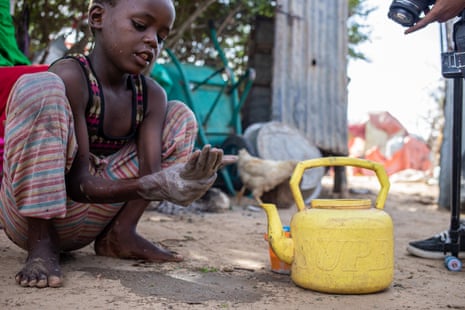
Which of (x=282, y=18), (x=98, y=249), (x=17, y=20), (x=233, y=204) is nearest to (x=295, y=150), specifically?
(x=233, y=204)

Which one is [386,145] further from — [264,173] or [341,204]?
[341,204]

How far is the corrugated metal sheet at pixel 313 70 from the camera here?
5891 millimetres

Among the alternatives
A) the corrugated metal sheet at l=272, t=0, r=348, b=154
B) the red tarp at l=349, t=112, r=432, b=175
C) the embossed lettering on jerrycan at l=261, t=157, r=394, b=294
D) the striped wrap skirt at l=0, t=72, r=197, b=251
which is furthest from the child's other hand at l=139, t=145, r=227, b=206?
the red tarp at l=349, t=112, r=432, b=175

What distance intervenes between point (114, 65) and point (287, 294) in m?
1.04

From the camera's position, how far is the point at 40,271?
5.80 ft

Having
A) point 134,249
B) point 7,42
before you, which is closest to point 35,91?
point 134,249

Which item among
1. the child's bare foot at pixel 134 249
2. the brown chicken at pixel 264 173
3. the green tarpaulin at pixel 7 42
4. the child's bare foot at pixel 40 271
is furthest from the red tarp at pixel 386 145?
the child's bare foot at pixel 40 271

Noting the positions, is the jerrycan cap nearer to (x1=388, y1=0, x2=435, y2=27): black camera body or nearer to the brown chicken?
(x1=388, y1=0, x2=435, y2=27): black camera body

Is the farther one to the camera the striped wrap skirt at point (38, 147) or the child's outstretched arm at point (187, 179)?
the striped wrap skirt at point (38, 147)

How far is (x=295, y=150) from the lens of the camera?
18.1 feet

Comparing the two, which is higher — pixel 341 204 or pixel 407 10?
pixel 407 10

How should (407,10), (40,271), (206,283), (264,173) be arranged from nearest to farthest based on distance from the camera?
1. (40,271)
2. (206,283)
3. (407,10)
4. (264,173)

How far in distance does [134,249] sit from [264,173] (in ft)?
8.43

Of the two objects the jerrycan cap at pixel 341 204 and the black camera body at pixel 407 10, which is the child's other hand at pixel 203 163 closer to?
the jerrycan cap at pixel 341 204
